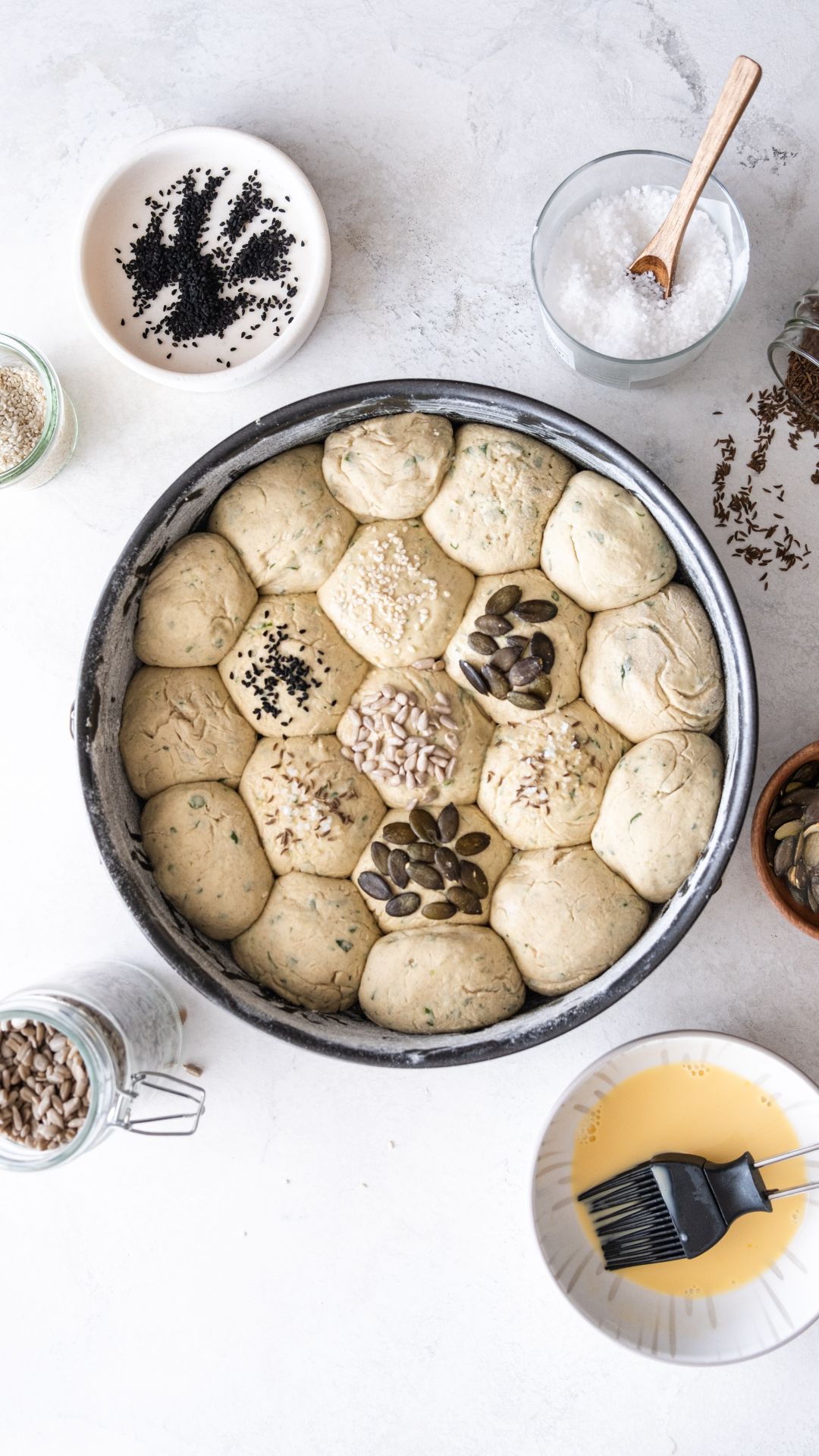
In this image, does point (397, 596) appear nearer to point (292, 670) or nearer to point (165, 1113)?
point (292, 670)

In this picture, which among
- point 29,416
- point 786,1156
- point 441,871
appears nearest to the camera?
point 786,1156

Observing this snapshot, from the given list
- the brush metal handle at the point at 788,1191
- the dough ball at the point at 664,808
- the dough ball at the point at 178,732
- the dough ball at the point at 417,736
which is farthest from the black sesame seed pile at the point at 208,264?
the brush metal handle at the point at 788,1191

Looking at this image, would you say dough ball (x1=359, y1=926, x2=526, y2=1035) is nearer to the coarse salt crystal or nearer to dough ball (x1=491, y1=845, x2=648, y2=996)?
dough ball (x1=491, y1=845, x2=648, y2=996)

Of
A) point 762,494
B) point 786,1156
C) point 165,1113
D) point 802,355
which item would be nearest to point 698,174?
point 802,355

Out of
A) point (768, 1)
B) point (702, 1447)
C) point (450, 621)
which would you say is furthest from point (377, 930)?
point (768, 1)

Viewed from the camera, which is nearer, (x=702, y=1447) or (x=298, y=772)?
(x=298, y=772)

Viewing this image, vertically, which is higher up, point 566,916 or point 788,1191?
point 566,916

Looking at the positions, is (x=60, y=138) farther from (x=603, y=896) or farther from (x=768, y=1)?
(x=603, y=896)
